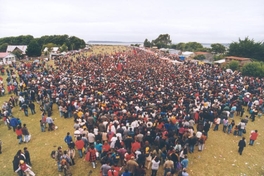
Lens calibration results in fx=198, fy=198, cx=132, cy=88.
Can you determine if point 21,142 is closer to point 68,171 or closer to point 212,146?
point 68,171

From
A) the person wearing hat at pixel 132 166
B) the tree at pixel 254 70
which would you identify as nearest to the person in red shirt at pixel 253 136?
the person wearing hat at pixel 132 166

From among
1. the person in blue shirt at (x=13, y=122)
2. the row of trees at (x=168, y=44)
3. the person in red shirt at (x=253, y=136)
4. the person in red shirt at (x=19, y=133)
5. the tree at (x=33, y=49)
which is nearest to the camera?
the person in red shirt at (x=19, y=133)

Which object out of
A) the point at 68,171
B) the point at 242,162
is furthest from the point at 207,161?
the point at 68,171

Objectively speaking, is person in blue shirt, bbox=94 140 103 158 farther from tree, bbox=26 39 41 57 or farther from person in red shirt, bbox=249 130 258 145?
tree, bbox=26 39 41 57

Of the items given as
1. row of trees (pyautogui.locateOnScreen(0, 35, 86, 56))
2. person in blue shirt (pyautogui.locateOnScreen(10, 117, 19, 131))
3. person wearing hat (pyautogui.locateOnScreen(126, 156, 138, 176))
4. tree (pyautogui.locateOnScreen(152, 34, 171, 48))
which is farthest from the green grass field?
tree (pyautogui.locateOnScreen(152, 34, 171, 48))

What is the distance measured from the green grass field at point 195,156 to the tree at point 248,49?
41.5 meters

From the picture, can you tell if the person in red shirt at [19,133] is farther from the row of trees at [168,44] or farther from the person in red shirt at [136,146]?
the row of trees at [168,44]

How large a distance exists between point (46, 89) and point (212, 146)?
1458cm

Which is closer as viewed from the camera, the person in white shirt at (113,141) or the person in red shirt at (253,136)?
the person in white shirt at (113,141)

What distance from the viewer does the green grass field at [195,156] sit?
986cm

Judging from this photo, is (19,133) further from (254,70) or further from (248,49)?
(248,49)

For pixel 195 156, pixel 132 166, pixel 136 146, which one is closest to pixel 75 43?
pixel 195 156

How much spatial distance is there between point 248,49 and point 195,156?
156 feet

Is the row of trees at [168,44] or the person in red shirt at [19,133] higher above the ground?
the row of trees at [168,44]
